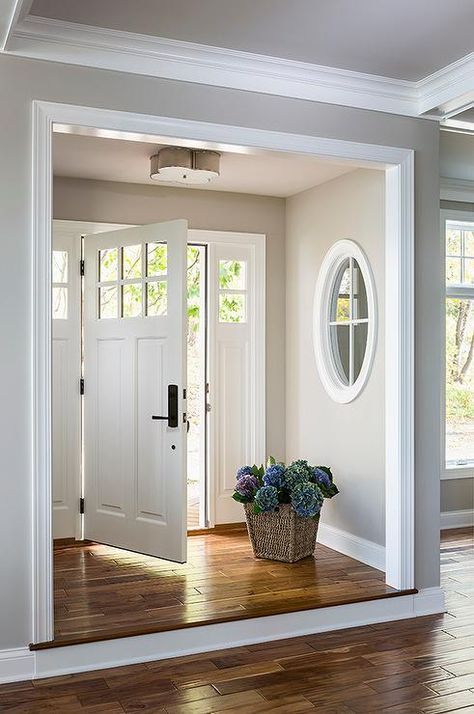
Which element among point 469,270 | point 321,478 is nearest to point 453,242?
point 469,270

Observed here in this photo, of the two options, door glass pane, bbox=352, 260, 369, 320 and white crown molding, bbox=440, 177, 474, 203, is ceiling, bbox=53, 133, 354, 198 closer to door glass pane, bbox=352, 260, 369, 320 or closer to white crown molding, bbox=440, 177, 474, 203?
door glass pane, bbox=352, 260, 369, 320

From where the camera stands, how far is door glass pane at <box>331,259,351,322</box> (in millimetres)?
5023

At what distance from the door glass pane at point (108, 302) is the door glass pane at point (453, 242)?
2.59 meters

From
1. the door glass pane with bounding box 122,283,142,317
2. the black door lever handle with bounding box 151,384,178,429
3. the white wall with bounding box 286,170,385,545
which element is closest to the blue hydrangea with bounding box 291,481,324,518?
the white wall with bounding box 286,170,385,545

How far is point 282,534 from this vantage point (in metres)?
4.62

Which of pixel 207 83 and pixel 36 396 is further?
pixel 207 83

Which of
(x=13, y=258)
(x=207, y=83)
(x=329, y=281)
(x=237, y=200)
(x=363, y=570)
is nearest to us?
(x=13, y=258)

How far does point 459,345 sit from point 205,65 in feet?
10.9

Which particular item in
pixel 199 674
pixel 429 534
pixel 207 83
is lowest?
pixel 199 674

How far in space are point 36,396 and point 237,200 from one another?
2887 mm

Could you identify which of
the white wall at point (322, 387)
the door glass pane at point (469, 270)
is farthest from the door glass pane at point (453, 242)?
the white wall at point (322, 387)

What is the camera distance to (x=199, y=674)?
3.31 m

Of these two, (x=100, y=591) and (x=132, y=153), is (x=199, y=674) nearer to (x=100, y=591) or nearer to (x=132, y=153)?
(x=100, y=591)

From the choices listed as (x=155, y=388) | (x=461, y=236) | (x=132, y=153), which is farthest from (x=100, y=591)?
(x=461, y=236)
